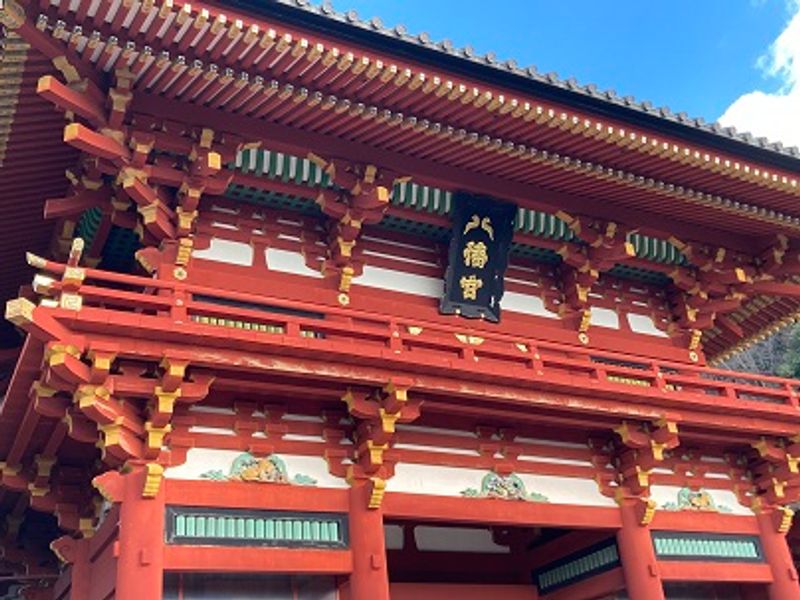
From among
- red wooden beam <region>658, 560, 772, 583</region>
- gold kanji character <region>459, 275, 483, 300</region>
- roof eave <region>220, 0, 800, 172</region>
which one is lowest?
red wooden beam <region>658, 560, 772, 583</region>

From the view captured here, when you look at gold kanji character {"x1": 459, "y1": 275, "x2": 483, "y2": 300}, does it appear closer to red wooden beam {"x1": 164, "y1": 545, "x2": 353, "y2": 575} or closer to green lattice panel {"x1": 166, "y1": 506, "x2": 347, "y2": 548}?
green lattice panel {"x1": 166, "y1": 506, "x2": 347, "y2": 548}

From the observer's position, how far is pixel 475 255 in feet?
37.2

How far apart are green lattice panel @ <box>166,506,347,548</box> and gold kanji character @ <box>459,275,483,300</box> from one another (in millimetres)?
3827

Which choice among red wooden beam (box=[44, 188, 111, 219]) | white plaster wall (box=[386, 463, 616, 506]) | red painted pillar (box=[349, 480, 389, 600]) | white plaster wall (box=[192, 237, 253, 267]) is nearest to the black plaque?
white plaster wall (box=[386, 463, 616, 506])

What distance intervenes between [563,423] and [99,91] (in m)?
6.63

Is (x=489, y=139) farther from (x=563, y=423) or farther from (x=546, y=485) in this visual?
(x=546, y=485)

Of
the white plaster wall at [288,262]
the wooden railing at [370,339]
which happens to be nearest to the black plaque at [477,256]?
the wooden railing at [370,339]

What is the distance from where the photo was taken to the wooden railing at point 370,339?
827 cm

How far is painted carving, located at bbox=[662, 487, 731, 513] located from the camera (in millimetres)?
11123

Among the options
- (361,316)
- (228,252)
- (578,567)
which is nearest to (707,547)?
(578,567)

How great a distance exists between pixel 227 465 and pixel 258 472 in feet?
1.08

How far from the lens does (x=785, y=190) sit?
11641mm

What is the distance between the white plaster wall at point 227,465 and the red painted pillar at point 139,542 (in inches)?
13.6

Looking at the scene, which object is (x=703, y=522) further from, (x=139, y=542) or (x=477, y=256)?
(x=139, y=542)
